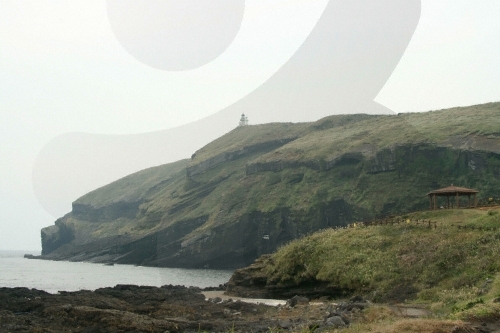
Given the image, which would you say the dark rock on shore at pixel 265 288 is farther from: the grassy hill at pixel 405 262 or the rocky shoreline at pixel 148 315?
the rocky shoreline at pixel 148 315

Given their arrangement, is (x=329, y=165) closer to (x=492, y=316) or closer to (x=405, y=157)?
(x=405, y=157)

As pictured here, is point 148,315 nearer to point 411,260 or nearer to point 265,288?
point 265,288

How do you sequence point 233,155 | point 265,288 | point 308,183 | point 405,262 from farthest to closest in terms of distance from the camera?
point 233,155 → point 308,183 → point 265,288 → point 405,262

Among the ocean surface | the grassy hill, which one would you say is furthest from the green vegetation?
the ocean surface

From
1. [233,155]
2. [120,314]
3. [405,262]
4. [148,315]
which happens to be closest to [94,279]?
[148,315]

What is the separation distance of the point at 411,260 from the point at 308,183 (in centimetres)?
9014

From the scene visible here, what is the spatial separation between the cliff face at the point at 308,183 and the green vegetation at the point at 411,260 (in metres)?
55.4

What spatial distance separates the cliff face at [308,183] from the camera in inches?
4090

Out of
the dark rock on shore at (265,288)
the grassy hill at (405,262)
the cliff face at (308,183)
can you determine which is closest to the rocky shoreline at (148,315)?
the dark rock on shore at (265,288)

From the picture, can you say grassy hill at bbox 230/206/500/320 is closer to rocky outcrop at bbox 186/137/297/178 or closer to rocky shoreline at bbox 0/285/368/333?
rocky shoreline at bbox 0/285/368/333

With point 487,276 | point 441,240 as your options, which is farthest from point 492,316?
point 441,240

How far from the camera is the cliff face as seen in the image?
4090 inches

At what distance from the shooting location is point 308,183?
5034 inches

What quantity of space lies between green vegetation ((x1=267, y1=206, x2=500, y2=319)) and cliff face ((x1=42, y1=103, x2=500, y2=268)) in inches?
2181
